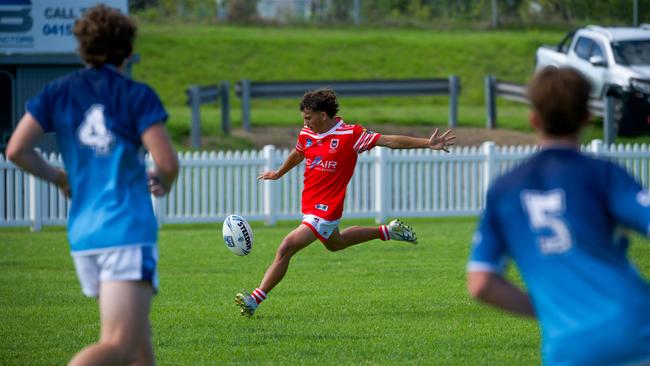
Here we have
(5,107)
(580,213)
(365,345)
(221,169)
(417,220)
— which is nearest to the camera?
(580,213)

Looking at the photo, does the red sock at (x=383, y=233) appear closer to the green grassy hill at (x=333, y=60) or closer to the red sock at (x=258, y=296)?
the red sock at (x=258, y=296)

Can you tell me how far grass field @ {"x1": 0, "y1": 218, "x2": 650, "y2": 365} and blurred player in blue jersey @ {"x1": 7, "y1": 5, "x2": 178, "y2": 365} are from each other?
268 centimetres

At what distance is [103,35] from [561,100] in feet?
6.71

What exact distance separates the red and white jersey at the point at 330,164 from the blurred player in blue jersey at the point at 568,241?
5.80 m

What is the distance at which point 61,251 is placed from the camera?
14922mm

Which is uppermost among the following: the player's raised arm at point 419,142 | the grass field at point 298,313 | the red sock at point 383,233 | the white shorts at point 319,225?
the player's raised arm at point 419,142

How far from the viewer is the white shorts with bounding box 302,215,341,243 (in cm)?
946

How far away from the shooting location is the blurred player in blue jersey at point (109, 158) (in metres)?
4.68

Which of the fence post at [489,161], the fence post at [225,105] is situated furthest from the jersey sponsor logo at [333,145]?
the fence post at [225,105]

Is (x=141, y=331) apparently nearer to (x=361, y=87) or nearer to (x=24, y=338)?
(x=24, y=338)

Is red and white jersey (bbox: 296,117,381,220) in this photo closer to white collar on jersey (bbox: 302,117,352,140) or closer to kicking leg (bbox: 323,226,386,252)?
white collar on jersey (bbox: 302,117,352,140)

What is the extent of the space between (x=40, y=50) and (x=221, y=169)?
195 inches

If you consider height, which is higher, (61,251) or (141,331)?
(141,331)

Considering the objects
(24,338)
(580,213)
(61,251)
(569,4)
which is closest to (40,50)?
(61,251)
